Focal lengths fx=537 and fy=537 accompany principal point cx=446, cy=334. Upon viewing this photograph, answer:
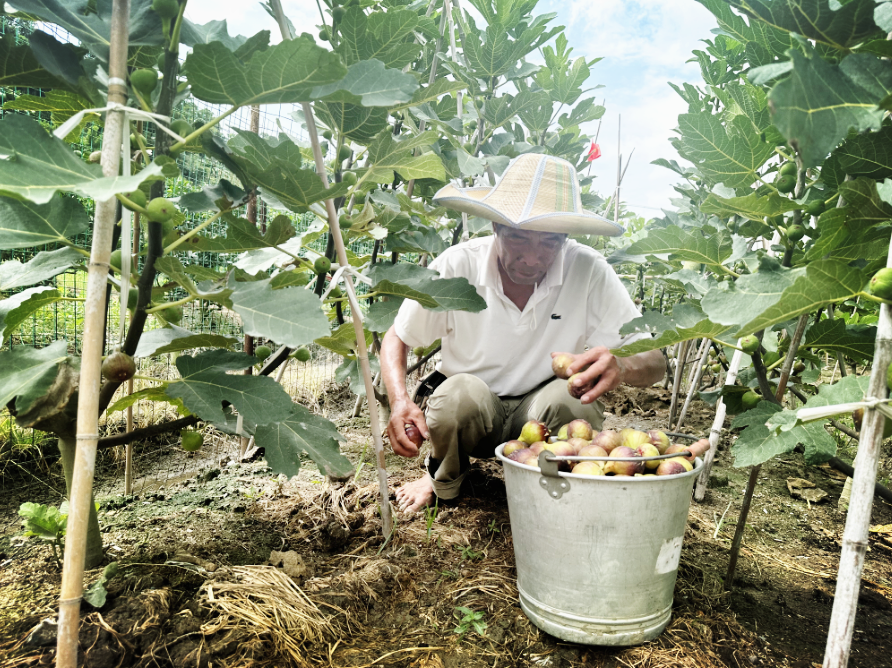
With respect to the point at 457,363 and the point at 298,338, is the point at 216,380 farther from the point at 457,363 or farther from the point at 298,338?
the point at 457,363

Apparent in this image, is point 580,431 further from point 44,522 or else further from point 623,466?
point 44,522

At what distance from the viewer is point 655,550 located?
4.80ft

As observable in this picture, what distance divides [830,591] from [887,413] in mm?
1306

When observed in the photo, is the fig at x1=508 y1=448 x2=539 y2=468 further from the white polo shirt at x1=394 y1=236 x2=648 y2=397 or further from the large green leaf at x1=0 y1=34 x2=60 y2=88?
the large green leaf at x1=0 y1=34 x2=60 y2=88

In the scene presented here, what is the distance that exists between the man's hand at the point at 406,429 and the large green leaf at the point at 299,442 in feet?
1.48

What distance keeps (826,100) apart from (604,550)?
1.13 metres

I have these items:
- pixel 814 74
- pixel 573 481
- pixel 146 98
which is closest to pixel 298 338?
pixel 146 98

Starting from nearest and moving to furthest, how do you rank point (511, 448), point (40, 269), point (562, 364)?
point (40, 269), point (511, 448), point (562, 364)

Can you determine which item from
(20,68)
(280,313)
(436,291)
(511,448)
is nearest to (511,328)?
(511,448)

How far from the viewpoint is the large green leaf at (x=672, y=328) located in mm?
1235

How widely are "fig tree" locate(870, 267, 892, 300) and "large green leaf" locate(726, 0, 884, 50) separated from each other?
1.45 ft

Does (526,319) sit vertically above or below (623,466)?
above

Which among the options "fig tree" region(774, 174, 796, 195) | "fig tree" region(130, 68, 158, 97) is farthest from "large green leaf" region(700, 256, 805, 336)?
"fig tree" region(130, 68, 158, 97)

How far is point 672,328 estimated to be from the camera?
4.76ft
